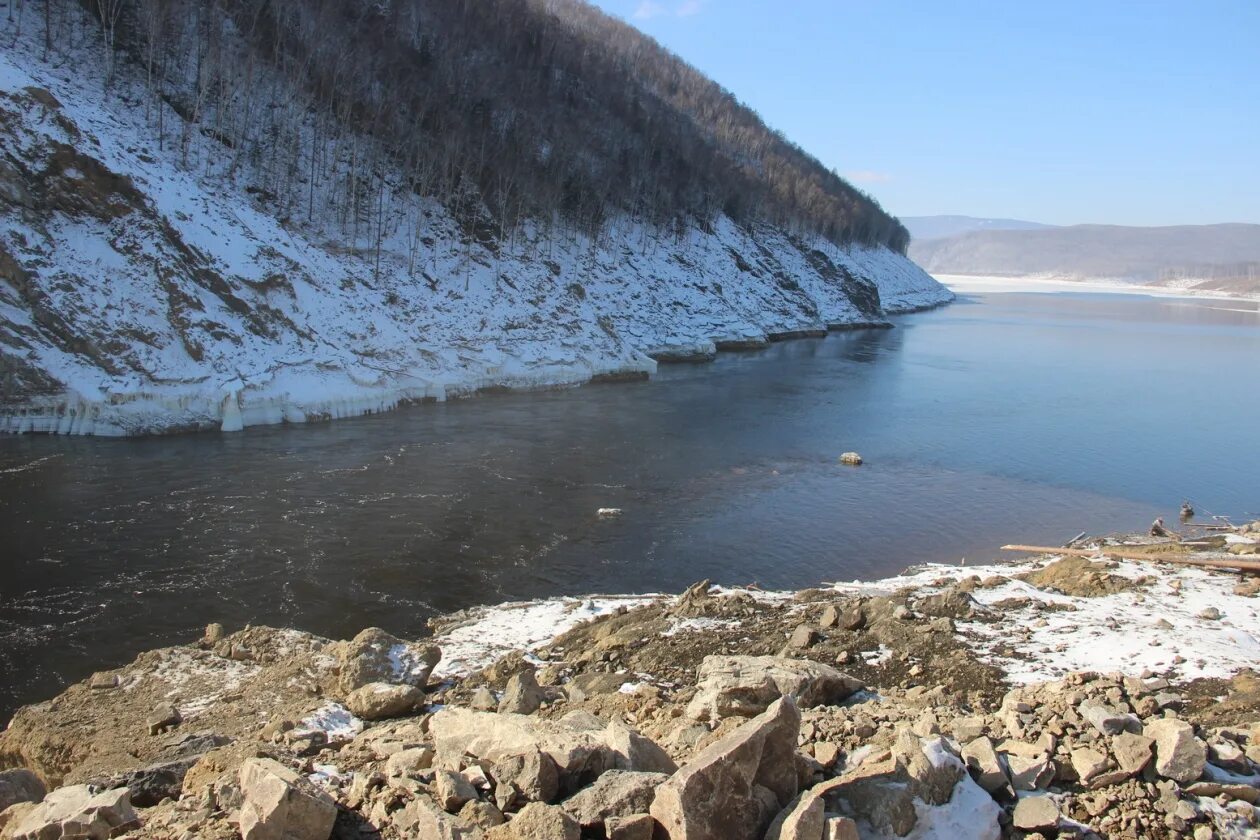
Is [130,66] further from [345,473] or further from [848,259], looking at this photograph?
[848,259]

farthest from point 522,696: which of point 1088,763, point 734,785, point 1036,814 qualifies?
point 1088,763

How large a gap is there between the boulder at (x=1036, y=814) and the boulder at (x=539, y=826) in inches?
119

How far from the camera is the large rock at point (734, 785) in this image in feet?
16.4

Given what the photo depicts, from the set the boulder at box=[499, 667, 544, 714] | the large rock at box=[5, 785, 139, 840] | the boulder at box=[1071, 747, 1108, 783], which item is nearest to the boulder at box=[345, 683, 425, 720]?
the boulder at box=[499, 667, 544, 714]

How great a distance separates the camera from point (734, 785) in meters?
5.19

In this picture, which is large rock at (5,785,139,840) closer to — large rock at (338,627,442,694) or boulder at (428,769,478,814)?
boulder at (428,769,478,814)

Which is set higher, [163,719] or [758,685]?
[758,685]

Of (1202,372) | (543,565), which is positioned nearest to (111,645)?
(543,565)

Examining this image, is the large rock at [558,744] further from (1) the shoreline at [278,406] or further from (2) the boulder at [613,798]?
(1) the shoreline at [278,406]

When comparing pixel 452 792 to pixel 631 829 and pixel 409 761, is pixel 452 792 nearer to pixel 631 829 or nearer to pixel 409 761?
pixel 409 761

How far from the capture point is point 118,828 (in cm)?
561

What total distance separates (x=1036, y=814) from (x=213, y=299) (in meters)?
31.2

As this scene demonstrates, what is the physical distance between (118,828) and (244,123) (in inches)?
1736

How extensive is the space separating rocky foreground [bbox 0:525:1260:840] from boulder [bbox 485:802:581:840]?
0.04 feet
